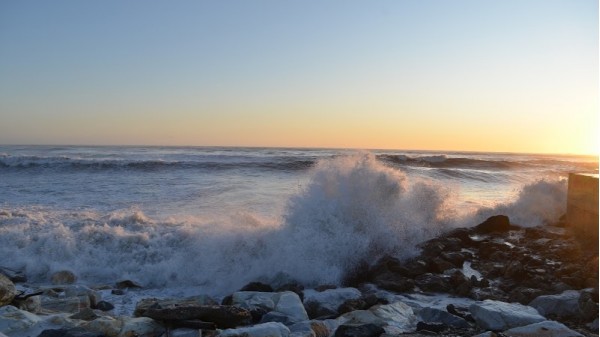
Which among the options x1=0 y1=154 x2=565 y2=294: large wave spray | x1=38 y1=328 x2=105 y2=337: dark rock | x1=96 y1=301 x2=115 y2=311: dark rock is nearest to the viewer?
x1=38 y1=328 x2=105 y2=337: dark rock

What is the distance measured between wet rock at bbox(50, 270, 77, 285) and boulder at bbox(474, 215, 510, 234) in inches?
333

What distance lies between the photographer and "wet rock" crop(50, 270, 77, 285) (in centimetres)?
729

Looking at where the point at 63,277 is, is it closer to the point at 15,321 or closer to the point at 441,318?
the point at 15,321

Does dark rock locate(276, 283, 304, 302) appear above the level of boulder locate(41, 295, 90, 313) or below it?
below

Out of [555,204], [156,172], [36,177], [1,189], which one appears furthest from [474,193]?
[36,177]

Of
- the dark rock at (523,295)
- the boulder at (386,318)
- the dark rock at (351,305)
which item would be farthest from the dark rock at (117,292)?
the dark rock at (523,295)

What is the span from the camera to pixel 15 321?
438 centimetres

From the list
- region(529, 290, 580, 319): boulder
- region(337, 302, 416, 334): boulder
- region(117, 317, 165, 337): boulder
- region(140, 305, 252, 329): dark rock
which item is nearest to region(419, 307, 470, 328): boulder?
region(337, 302, 416, 334): boulder

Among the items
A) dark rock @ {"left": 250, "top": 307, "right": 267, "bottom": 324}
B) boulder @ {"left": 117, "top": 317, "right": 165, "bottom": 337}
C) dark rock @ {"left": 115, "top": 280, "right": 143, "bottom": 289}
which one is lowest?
dark rock @ {"left": 115, "top": 280, "right": 143, "bottom": 289}

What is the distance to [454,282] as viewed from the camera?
6.67 m

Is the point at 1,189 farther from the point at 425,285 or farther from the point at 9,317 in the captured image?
the point at 425,285

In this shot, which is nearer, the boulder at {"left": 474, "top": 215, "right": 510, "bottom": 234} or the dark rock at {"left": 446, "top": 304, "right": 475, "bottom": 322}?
the dark rock at {"left": 446, "top": 304, "right": 475, "bottom": 322}

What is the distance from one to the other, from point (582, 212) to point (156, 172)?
19.8 m

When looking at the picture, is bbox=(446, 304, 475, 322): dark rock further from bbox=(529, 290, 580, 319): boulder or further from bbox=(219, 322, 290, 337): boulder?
bbox=(219, 322, 290, 337): boulder
